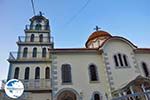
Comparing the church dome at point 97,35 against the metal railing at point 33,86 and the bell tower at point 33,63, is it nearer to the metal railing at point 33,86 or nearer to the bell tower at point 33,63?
the bell tower at point 33,63

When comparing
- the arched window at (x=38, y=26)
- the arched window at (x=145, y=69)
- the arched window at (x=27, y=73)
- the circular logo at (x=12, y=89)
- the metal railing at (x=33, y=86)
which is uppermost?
the arched window at (x=38, y=26)

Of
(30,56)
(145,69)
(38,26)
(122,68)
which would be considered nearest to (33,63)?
(30,56)

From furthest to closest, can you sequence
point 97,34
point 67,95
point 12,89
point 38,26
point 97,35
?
point 38,26, point 97,34, point 97,35, point 67,95, point 12,89

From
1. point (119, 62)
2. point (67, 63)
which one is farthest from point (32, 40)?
point (119, 62)

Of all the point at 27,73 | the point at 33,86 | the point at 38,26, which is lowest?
the point at 33,86

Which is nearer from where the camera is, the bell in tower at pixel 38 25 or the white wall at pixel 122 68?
the white wall at pixel 122 68

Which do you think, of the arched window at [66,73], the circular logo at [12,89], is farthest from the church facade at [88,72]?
the circular logo at [12,89]

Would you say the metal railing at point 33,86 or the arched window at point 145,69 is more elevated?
the arched window at point 145,69

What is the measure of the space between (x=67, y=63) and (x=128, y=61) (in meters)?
6.09

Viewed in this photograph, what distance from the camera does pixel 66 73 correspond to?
15.1 meters

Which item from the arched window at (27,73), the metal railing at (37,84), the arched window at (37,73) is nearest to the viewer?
the metal railing at (37,84)

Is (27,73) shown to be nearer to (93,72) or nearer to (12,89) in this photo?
(93,72)

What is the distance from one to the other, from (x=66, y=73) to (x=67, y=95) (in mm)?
2022

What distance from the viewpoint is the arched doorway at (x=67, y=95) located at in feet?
46.9
